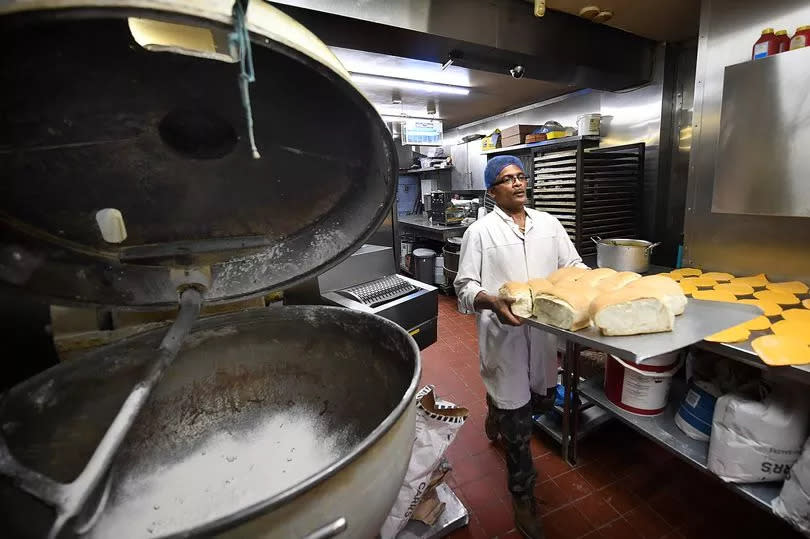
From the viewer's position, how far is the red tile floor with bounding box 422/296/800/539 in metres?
1.83

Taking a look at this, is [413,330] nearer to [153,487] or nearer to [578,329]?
[578,329]

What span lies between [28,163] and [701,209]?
3336 mm

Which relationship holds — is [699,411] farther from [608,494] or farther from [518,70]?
[518,70]

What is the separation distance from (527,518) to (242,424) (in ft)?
5.11

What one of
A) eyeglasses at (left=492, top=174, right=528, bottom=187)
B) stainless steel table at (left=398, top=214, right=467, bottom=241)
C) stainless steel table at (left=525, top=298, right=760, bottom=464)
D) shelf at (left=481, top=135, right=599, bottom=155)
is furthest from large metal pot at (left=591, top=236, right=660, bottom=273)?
stainless steel table at (left=398, top=214, right=467, bottom=241)

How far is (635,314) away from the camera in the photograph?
145 cm

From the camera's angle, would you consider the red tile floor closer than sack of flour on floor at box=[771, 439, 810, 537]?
No

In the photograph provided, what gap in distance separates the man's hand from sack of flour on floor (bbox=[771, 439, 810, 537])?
115cm

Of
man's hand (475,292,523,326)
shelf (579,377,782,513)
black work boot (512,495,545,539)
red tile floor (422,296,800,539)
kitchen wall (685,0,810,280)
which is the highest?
kitchen wall (685,0,810,280)

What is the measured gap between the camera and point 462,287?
2041 mm

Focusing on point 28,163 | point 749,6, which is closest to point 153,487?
point 28,163

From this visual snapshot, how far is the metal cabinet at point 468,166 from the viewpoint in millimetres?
6059

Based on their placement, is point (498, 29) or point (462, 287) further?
point (498, 29)

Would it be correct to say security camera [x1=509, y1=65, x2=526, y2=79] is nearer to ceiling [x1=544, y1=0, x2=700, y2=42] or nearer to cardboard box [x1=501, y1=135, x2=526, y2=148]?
ceiling [x1=544, y1=0, x2=700, y2=42]
